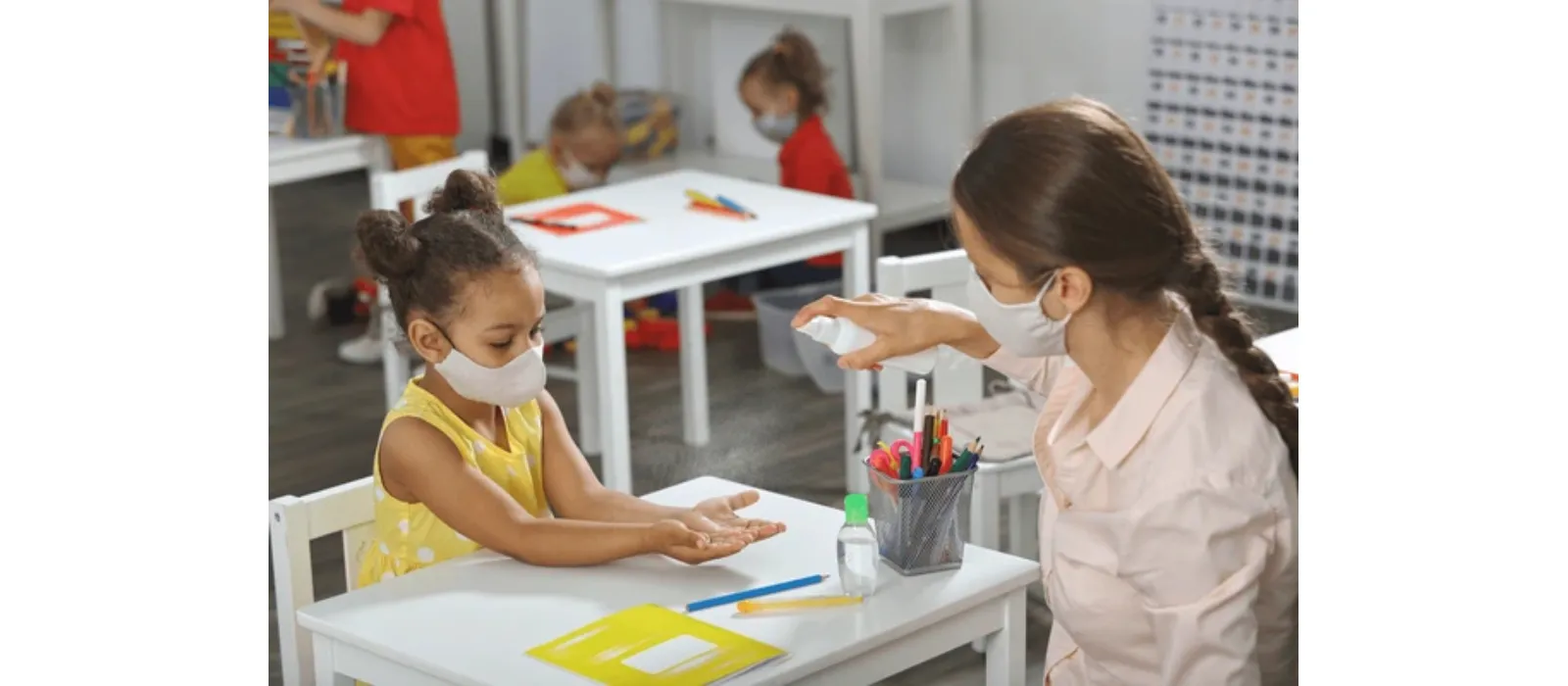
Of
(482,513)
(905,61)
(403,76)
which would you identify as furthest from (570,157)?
(482,513)

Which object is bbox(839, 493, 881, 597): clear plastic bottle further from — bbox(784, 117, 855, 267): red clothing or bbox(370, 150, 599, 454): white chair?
bbox(784, 117, 855, 267): red clothing

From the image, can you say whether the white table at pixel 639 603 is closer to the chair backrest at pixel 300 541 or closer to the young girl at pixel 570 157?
the chair backrest at pixel 300 541

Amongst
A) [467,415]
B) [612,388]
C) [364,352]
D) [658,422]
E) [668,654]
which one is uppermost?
[467,415]

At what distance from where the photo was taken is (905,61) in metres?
6.05

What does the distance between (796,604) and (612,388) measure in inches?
68.0

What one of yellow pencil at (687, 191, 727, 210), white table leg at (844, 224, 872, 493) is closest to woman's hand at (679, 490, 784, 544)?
white table leg at (844, 224, 872, 493)

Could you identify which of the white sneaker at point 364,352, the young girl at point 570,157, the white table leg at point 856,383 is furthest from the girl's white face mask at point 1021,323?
the white sneaker at point 364,352

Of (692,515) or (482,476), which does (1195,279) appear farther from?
(482,476)

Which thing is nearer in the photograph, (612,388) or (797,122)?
(612,388)

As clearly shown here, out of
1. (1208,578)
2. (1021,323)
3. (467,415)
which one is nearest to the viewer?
(1208,578)

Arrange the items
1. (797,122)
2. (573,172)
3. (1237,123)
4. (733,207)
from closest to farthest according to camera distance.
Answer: (733,207) < (573,172) < (797,122) < (1237,123)

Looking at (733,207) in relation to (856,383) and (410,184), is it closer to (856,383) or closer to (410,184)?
(856,383)

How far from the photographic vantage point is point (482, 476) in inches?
79.8

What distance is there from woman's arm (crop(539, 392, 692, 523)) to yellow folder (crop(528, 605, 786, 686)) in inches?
14.5
